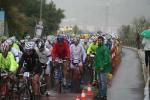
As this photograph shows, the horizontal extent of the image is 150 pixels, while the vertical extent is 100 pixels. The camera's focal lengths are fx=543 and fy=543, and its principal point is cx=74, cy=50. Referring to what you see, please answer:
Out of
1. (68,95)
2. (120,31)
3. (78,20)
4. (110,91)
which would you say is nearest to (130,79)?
(110,91)

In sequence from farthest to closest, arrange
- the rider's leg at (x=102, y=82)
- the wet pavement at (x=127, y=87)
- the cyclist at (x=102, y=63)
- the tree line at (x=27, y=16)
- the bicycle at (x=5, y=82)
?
the tree line at (x=27, y=16) → the wet pavement at (x=127, y=87) → the rider's leg at (x=102, y=82) → the cyclist at (x=102, y=63) → the bicycle at (x=5, y=82)

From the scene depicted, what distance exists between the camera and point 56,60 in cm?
1730

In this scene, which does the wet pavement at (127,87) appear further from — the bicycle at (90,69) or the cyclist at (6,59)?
the cyclist at (6,59)

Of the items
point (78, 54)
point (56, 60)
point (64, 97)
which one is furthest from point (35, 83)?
point (78, 54)

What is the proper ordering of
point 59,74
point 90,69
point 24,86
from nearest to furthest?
point 24,86
point 59,74
point 90,69

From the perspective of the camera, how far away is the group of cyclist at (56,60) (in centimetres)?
1380

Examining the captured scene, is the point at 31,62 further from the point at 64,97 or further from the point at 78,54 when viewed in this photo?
the point at 78,54

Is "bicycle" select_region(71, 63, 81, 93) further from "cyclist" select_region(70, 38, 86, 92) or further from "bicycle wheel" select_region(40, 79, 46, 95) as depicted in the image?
"bicycle wheel" select_region(40, 79, 46, 95)

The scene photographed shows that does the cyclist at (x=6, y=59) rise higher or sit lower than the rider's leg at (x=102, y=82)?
higher

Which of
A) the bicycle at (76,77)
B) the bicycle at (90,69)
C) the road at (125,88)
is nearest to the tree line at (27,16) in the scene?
the road at (125,88)

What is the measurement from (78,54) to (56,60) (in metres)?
1.12

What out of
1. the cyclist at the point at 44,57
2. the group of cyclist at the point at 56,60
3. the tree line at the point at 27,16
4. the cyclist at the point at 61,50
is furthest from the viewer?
the tree line at the point at 27,16

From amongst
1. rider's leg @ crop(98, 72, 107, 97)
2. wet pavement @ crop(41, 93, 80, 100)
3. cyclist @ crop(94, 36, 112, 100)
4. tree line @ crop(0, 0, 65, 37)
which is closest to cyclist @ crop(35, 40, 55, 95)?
wet pavement @ crop(41, 93, 80, 100)

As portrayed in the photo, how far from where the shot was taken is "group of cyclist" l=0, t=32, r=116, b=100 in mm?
13798
